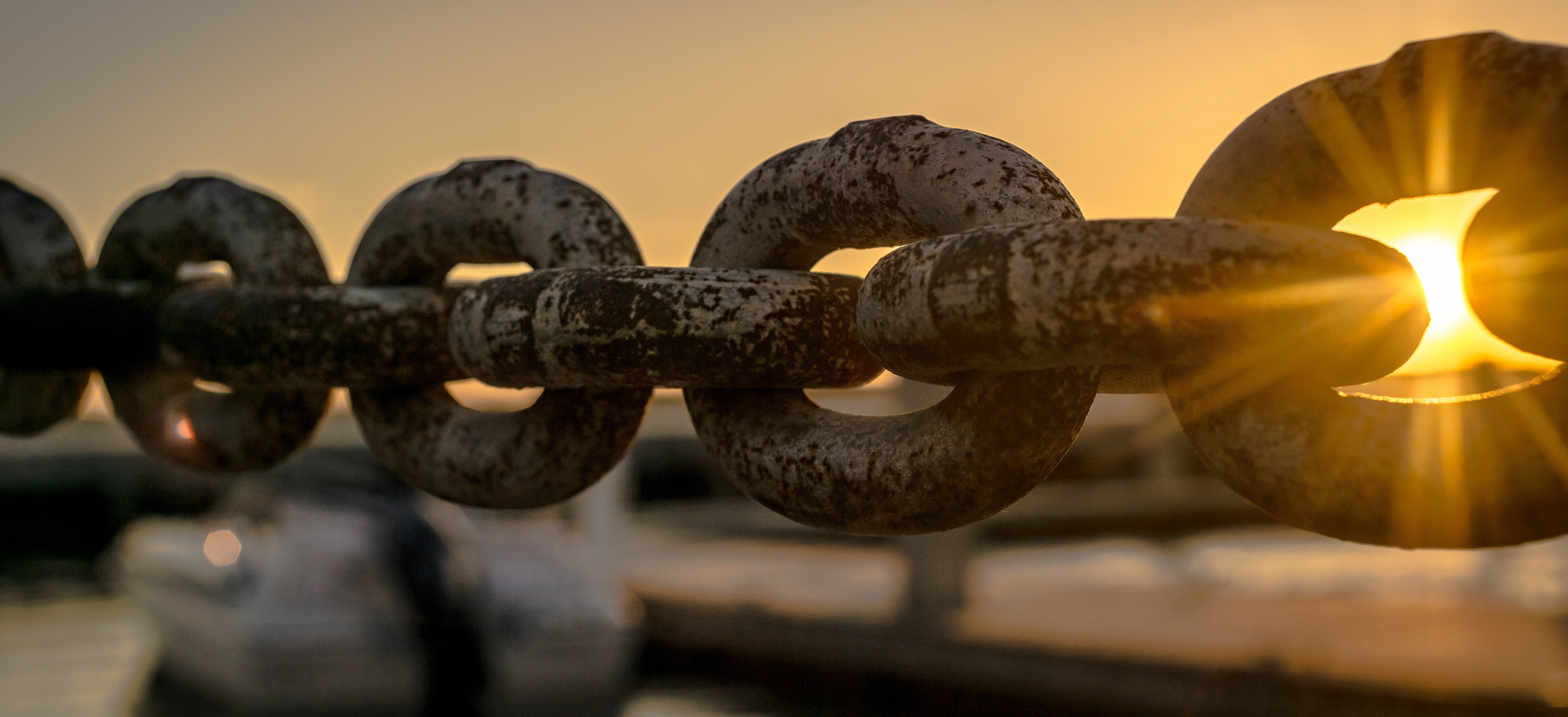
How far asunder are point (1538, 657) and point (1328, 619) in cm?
222

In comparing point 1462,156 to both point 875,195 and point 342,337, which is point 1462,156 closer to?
point 875,195

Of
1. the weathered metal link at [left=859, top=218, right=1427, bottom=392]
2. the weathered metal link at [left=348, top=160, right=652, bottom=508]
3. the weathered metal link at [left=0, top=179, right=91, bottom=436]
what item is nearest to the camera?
the weathered metal link at [left=859, top=218, right=1427, bottom=392]

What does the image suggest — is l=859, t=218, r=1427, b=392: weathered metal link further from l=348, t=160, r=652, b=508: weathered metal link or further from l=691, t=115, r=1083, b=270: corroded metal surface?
l=348, t=160, r=652, b=508: weathered metal link

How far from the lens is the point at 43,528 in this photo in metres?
36.0

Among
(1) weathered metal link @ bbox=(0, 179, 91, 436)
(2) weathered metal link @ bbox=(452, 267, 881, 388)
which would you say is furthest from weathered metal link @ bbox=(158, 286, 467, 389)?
(1) weathered metal link @ bbox=(0, 179, 91, 436)

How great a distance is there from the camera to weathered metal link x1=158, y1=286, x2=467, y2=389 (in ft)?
4.24

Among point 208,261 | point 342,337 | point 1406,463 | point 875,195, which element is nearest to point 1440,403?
point 1406,463

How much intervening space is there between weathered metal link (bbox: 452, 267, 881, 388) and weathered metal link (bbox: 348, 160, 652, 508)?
5.0 inches

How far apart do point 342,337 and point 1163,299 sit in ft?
2.84

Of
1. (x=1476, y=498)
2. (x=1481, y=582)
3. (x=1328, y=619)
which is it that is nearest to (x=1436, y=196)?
(x=1476, y=498)

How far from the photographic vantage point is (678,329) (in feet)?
3.35

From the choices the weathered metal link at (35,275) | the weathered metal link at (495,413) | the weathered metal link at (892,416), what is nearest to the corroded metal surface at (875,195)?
the weathered metal link at (892,416)

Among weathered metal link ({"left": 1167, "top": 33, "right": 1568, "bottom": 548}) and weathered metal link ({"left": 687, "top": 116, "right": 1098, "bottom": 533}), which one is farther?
weathered metal link ({"left": 687, "top": 116, "right": 1098, "bottom": 533})

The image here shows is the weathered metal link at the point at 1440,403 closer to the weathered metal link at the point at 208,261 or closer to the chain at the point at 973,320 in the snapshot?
the chain at the point at 973,320
